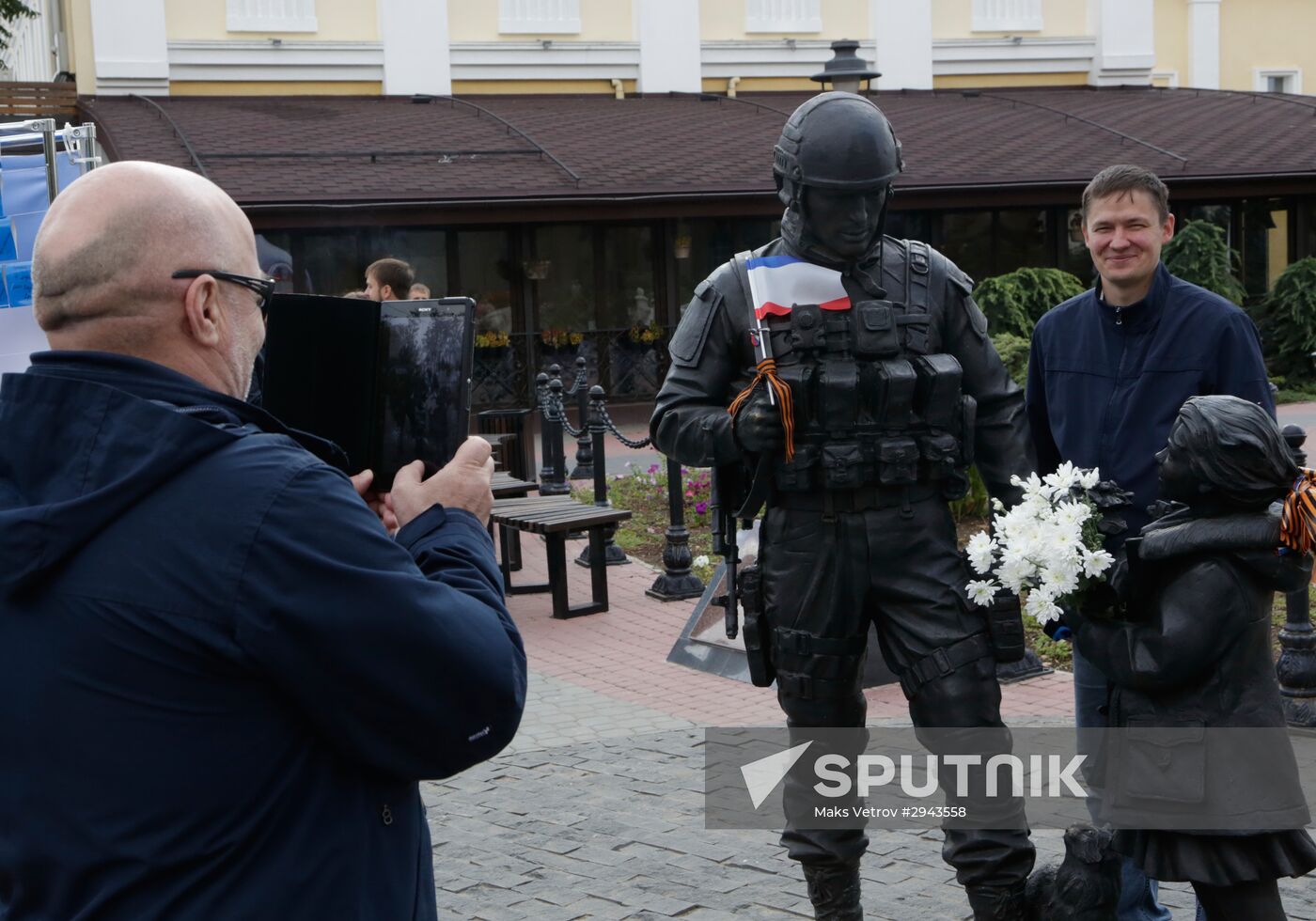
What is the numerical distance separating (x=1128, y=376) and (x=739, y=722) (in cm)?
328

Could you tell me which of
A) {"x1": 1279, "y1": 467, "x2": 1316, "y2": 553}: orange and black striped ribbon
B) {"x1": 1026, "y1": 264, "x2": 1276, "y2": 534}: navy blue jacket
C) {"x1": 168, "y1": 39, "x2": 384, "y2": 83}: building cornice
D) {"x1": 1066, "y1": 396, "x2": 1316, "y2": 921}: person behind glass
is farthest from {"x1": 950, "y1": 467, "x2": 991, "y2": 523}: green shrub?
{"x1": 168, "y1": 39, "x2": 384, "y2": 83}: building cornice

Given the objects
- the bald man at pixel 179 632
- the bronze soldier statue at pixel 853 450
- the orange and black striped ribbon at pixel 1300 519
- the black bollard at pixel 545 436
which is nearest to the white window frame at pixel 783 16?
the black bollard at pixel 545 436

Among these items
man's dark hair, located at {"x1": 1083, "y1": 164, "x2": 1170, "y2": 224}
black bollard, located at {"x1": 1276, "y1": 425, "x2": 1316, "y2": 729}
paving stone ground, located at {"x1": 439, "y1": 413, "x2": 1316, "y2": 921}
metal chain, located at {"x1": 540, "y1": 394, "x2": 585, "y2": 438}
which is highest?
man's dark hair, located at {"x1": 1083, "y1": 164, "x2": 1170, "y2": 224}

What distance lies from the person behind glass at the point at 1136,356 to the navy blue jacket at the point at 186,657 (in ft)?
8.95

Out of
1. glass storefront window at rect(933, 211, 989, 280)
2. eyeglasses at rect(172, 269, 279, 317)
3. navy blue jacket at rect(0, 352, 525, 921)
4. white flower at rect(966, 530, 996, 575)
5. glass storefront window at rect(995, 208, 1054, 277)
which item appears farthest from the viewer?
glass storefront window at rect(995, 208, 1054, 277)

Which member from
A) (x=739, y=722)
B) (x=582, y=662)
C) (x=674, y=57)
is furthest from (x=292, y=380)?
(x=674, y=57)

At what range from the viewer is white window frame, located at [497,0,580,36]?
908 inches

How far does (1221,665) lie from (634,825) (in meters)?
2.78

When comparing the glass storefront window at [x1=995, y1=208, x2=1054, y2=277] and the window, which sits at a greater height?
the window

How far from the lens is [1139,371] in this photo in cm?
446

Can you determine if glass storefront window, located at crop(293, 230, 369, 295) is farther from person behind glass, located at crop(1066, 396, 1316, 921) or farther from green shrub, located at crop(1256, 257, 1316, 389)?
person behind glass, located at crop(1066, 396, 1316, 921)

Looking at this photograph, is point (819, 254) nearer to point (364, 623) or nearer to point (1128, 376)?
point (1128, 376)

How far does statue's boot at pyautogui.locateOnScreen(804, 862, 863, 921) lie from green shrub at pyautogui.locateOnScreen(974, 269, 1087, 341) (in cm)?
1353

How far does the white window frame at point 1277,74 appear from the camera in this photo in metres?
29.3
